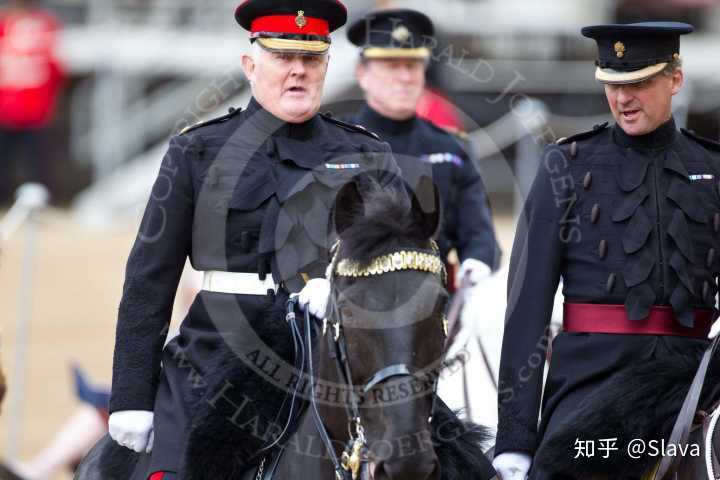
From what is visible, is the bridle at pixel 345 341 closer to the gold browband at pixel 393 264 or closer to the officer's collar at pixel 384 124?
the gold browband at pixel 393 264

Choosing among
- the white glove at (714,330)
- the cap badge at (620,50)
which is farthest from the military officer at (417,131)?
the white glove at (714,330)

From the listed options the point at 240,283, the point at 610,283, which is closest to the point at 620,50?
the point at 610,283

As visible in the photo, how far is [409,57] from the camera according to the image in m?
7.30

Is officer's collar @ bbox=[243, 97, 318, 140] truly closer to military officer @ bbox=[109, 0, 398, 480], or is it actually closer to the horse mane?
military officer @ bbox=[109, 0, 398, 480]

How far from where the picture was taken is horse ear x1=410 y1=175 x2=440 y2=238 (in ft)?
12.6

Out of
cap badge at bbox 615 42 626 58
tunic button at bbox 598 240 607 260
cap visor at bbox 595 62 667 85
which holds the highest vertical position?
cap badge at bbox 615 42 626 58

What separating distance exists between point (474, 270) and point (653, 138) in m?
2.30

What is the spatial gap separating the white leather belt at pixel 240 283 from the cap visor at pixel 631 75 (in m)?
1.25

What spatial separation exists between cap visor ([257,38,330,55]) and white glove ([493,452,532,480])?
1.40 meters

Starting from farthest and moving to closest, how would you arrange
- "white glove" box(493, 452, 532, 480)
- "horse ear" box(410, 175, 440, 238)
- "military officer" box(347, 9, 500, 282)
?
"military officer" box(347, 9, 500, 282)
"white glove" box(493, 452, 532, 480)
"horse ear" box(410, 175, 440, 238)

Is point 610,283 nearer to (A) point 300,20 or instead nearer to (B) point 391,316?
(B) point 391,316

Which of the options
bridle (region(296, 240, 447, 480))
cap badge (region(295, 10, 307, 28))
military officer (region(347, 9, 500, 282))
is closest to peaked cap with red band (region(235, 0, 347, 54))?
cap badge (region(295, 10, 307, 28))

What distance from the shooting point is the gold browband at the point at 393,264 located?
3.72 metres

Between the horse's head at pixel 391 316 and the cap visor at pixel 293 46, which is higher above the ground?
the cap visor at pixel 293 46
